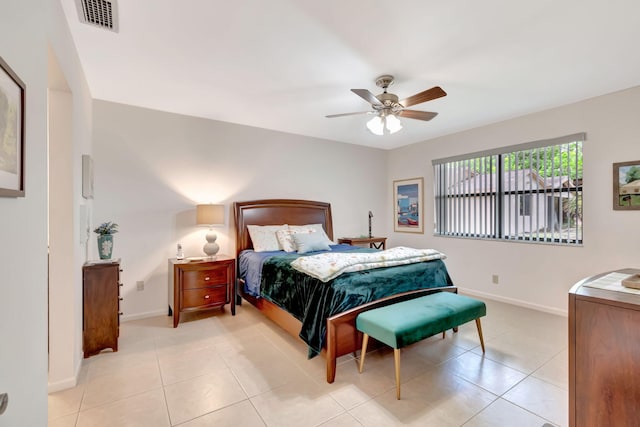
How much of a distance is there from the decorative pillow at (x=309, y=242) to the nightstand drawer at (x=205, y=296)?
1.03 metres

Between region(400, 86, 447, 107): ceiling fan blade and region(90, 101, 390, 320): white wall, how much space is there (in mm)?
2374

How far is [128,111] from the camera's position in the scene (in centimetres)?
344

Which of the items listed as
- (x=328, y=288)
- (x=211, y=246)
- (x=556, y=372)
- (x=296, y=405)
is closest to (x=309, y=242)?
(x=211, y=246)

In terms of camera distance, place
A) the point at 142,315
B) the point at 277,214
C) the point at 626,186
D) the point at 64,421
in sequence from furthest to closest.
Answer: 1. the point at 277,214
2. the point at 142,315
3. the point at 626,186
4. the point at 64,421

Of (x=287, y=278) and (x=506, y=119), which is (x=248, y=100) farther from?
(x=506, y=119)

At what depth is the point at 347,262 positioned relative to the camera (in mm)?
2518

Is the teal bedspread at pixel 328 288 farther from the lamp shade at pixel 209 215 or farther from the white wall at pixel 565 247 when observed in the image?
the white wall at pixel 565 247

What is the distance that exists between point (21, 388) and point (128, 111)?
320 cm

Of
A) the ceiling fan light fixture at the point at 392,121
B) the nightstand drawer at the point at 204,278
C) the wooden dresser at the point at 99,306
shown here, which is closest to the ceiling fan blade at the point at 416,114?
the ceiling fan light fixture at the point at 392,121

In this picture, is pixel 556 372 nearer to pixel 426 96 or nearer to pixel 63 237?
pixel 426 96

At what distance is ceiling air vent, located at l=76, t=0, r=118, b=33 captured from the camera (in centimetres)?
179

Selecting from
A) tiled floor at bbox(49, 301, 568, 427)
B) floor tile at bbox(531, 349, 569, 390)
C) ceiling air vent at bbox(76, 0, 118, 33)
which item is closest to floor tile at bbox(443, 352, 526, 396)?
tiled floor at bbox(49, 301, 568, 427)

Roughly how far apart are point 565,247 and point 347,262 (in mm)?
2925

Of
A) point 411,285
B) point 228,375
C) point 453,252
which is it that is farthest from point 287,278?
point 453,252
